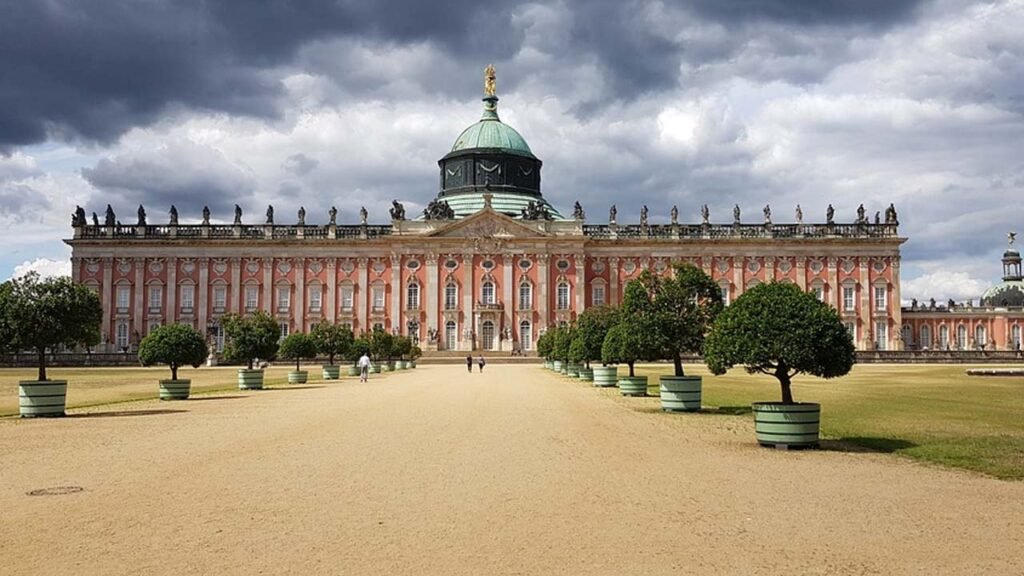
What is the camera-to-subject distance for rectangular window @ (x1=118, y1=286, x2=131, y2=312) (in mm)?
88688

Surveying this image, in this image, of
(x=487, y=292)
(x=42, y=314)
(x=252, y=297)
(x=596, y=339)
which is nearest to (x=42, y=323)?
(x=42, y=314)

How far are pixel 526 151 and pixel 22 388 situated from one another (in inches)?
3127

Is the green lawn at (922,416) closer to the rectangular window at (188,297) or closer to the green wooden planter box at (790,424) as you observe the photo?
the green wooden planter box at (790,424)

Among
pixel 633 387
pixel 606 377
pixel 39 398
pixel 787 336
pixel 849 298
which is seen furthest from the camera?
pixel 849 298

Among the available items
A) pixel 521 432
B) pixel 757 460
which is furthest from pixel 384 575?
pixel 521 432

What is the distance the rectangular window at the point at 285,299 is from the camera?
3519 inches

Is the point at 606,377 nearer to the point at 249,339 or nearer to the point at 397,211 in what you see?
the point at 249,339

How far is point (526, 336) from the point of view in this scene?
290 ft

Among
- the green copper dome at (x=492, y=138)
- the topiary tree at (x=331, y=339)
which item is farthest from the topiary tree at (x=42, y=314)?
the green copper dome at (x=492, y=138)

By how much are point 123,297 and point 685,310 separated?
7479 cm

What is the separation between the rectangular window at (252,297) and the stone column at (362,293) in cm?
938

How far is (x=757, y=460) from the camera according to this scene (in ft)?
48.6

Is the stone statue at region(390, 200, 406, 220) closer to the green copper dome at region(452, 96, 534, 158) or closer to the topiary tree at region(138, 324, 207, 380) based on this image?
the green copper dome at region(452, 96, 534, 158)

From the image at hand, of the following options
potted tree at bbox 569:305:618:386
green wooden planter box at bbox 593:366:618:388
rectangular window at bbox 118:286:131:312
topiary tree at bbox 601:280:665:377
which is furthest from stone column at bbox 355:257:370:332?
topiary tree at bbox 601:280:665:377
